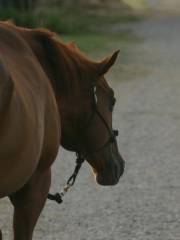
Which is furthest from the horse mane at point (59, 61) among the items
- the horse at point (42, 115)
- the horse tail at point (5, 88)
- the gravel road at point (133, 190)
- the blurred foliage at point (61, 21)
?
the blurred foliage at point (61, 21)

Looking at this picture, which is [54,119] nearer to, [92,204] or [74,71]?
[74,71]

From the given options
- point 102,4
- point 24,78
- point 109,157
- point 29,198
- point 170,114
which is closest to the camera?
point 24,78

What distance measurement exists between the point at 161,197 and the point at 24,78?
323 centimetres

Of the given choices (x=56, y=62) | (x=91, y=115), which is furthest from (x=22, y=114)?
(x=91, y=115)

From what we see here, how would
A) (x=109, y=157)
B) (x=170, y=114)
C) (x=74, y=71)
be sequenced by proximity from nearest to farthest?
(x=74, y=71) → (x=109, y=157) → (x=170, y=114)

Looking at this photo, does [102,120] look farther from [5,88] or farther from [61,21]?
[61,21]

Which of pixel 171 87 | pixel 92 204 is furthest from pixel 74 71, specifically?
pixel 171 87

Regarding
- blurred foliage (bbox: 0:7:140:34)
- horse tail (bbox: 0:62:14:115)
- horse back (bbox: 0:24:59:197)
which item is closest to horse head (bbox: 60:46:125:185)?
horse back (bbox: 0:24:59:197)

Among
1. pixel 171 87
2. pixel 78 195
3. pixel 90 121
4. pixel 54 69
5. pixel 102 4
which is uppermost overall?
pixel 54 69

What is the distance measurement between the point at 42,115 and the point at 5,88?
1.48 ft

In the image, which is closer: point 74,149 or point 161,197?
point 74,149

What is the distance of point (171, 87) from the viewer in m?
13.6

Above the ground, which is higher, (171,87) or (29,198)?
(29,198)

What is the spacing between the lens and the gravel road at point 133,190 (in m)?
5.50
